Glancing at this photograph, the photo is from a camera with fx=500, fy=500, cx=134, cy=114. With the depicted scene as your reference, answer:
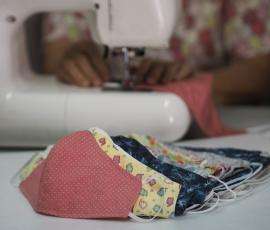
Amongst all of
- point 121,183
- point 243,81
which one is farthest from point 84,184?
point 243,81

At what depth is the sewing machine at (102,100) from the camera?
3.48 feet

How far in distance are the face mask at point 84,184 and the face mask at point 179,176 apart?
0.06 meters

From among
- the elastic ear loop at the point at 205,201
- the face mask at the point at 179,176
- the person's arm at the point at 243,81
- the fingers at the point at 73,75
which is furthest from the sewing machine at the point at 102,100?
the person's arm at the point at 243,81

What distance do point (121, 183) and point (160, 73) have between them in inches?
22.2

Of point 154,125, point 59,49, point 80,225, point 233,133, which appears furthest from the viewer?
A: point 59,49

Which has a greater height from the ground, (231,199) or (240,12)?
(240,12)

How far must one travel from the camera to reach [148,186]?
2.47 feet

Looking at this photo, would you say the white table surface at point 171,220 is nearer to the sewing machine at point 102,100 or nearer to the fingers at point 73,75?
the sewing machine at point 102,100

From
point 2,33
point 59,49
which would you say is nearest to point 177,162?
point 2,33

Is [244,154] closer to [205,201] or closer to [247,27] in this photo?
[205,201]

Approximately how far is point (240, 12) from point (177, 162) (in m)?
1.03

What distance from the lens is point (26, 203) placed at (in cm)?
82

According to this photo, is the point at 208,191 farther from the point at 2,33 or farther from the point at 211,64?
the point at 211,64

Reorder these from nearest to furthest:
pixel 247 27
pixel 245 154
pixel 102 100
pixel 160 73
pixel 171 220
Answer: pixel 171 220, pixel 245 154, pixel 102 100, pixel 160 73, pixel 247 27
